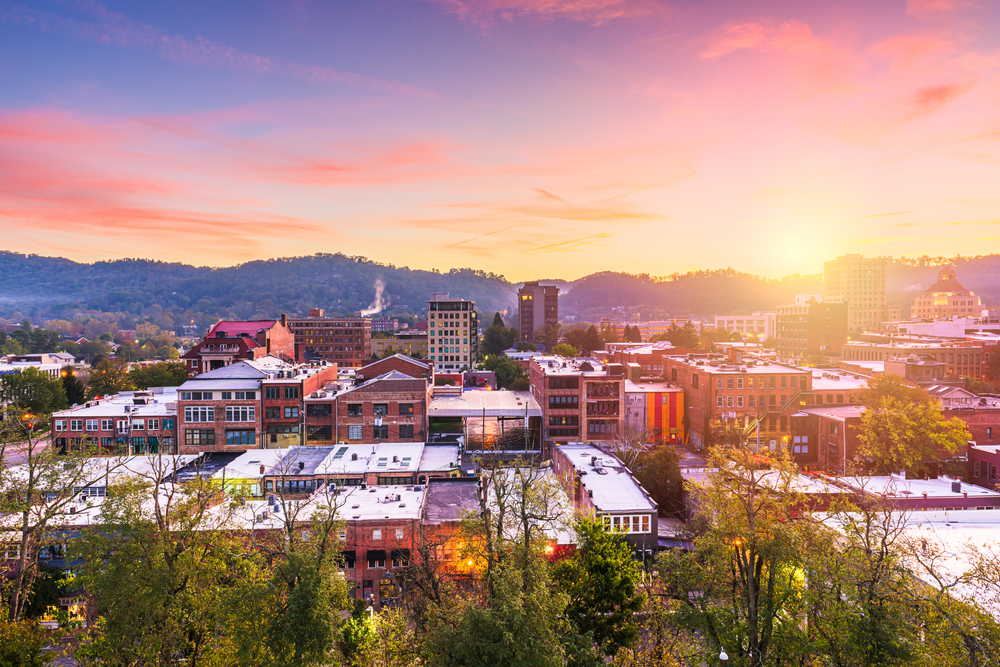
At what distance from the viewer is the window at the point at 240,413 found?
2048 inches

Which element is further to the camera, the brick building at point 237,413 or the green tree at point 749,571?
the brick building at point 237,413

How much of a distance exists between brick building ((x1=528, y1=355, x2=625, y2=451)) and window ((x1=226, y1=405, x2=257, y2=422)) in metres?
28.9

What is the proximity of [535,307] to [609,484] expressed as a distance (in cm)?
14209

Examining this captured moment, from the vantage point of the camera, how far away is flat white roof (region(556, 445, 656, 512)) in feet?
108

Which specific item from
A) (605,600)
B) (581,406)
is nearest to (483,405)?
(581,406)

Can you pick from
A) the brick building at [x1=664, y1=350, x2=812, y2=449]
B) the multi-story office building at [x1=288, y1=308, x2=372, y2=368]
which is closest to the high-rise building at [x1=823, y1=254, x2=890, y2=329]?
the brick building at [x1=664, y1=350, x2=812, y2=449]

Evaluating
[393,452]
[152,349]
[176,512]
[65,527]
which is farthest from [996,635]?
[152,349]

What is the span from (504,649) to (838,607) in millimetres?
9853

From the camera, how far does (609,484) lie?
121 feet

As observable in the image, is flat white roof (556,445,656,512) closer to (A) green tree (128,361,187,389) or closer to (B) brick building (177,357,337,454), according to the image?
(B) brick building (177,357,337,454)

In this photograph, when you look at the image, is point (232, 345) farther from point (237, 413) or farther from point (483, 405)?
point (483, 405)

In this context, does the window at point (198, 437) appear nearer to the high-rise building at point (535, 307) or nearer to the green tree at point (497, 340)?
the green tree at point (497, 340)

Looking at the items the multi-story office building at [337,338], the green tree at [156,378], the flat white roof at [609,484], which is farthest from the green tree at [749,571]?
the multi-story office building at [337,338]

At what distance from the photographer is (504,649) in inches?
614
